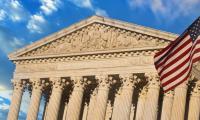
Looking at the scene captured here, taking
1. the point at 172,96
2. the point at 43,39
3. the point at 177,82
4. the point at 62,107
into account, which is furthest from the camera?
the point at 62,107

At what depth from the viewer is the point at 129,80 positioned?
44.0m

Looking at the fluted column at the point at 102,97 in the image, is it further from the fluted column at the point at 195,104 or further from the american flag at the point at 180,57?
the american flag at the point at 180,57

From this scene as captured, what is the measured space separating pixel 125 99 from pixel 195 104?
6.39 metres

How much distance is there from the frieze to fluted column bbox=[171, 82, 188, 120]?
4516 mm

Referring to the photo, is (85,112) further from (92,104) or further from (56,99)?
(56,99)

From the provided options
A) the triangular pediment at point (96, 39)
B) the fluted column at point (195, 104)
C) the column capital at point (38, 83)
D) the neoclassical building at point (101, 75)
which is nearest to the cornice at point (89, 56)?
the neoclassical building at point (101, 75)

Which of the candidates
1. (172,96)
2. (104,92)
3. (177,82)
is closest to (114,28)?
(104,92)

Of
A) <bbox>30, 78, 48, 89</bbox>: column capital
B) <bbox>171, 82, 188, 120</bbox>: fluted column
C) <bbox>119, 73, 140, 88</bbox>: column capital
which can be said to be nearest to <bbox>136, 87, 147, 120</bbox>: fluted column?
<bbox>119, 73, 140, 88</bbox>: column capital

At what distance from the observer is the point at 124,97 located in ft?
144

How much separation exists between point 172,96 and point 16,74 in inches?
808

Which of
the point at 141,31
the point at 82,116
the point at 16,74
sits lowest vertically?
the point at 82,116

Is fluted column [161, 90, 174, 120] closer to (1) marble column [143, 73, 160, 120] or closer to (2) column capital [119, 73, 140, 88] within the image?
(1) marble column [143, 73, 160, 120]

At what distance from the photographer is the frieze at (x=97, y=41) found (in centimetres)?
4422

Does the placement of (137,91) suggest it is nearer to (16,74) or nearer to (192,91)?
(192,91)
